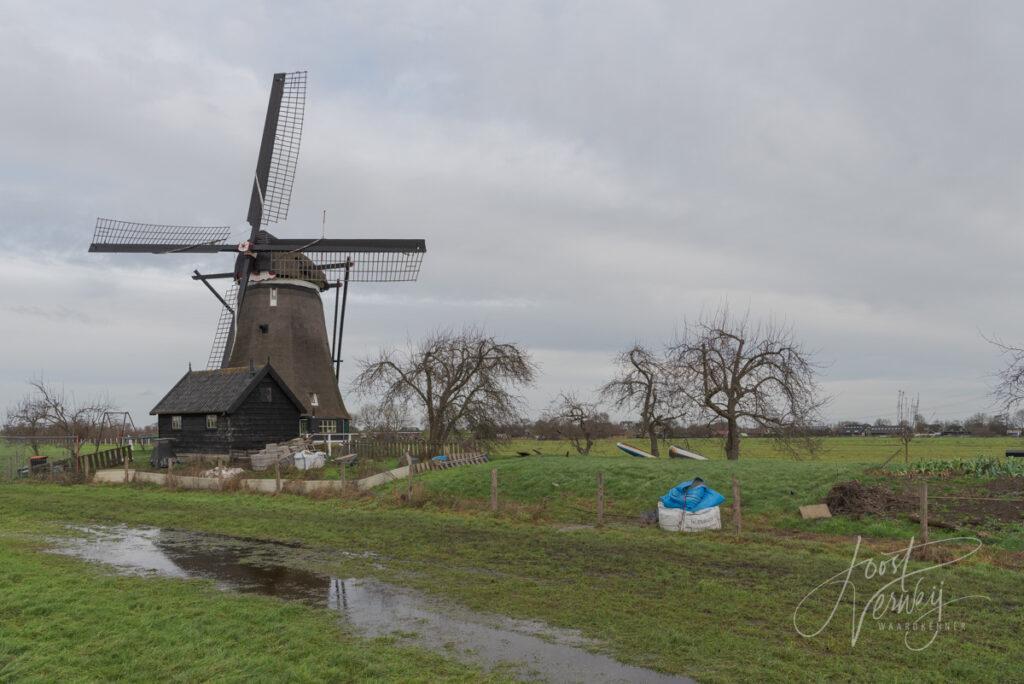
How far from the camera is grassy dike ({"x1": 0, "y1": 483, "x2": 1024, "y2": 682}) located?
782 centimetres

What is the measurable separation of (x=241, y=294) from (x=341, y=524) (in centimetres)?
2454

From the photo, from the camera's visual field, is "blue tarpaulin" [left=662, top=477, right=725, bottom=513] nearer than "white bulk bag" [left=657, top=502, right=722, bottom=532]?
No

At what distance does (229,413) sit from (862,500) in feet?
92.2

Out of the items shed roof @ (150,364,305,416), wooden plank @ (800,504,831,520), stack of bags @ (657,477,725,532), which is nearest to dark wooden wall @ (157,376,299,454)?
shed roof @ (150,364,305,416)

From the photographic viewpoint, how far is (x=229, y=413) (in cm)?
3322

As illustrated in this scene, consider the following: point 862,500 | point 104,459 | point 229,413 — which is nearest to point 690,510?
point 862,500

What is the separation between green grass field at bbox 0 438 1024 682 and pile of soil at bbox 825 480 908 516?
0.60 m

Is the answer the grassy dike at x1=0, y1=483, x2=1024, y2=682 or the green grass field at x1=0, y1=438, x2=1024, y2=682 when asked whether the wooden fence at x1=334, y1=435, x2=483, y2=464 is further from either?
the grassy dike at x1=0, y1=483, x2=1024, y2=682

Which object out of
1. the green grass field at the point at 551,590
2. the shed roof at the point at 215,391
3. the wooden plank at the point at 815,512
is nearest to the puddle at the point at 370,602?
the green grass field at the point at 551,590

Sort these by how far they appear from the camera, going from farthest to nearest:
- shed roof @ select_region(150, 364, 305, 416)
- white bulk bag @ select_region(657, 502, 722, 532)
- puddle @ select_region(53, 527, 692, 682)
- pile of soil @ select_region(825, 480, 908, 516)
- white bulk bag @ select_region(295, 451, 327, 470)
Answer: shed roof @ select_region(150, 364, 305, 416) < white bulk bag @ select_region(295, 451, 327, 470) < pile of soil @ select_region(825, 480, 908, 516) < white bulk bag @ select_region(657, 502, 722, 532) < puddle @ select_region(53, 527, 692, 682)

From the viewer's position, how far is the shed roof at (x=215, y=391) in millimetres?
33938

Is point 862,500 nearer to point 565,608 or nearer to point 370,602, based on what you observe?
point 565,608

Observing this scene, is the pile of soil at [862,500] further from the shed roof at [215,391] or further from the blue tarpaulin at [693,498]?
the shed roof at [215,391]

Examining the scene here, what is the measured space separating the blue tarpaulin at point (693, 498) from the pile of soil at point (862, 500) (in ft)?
10.5
